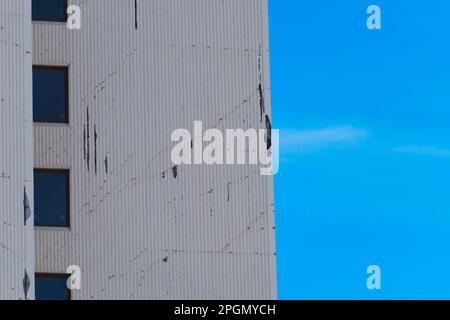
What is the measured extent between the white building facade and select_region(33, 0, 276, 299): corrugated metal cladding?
0.03 m

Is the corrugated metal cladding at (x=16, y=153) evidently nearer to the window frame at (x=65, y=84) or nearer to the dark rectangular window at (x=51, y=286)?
the dark rectangular window at (x=51, y=286)


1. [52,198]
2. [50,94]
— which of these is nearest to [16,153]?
[52,198]

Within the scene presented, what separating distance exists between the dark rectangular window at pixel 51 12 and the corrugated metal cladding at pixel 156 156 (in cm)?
34

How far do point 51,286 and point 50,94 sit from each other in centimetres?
606

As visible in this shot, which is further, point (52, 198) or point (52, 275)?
point (52, 198)

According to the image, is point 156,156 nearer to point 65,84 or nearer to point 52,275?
point 65,84

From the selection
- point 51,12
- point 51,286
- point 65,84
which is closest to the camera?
point 51,286

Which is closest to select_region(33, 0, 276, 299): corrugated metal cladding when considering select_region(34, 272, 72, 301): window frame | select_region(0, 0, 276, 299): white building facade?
select_region(0, 0, 276, 299): white building facade

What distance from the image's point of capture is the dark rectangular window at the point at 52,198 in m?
49.5

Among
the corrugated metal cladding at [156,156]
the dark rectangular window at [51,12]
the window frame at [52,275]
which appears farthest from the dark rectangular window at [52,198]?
the dark rectangular window at [51,12]

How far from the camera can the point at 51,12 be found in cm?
5094

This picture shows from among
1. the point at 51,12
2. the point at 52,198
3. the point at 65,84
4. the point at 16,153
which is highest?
the point at 51,12
